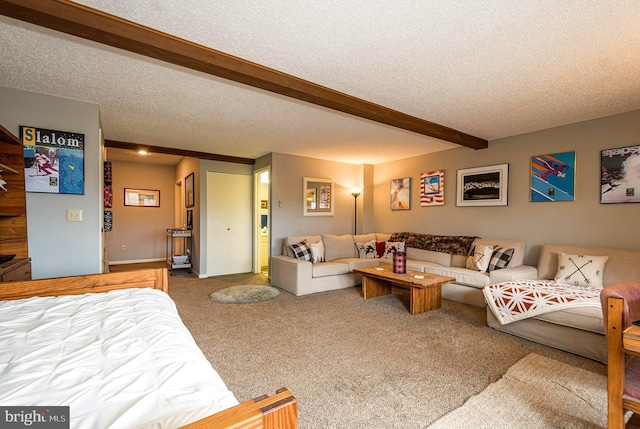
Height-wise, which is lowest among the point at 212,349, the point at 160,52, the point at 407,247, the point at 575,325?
the point at 212,349

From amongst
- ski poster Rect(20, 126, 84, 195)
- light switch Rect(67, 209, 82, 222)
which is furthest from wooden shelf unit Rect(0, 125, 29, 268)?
light switch Rect(67, 209, 82, 222)

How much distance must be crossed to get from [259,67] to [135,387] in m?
2.14

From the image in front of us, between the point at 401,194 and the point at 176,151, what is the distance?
4.19 metres

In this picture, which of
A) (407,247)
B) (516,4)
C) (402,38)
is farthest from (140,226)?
(516,4)

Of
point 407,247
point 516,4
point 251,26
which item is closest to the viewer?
point 516,4

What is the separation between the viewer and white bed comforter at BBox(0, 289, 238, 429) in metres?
0.78

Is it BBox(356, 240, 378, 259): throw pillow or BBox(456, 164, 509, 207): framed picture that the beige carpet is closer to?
BBox(356, 240, 378, 259): throw pillow

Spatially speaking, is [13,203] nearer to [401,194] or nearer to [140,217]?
[140,217]

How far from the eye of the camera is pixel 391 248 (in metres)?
5.17

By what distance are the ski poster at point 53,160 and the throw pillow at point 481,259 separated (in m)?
4.70

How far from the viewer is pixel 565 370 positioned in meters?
2.21

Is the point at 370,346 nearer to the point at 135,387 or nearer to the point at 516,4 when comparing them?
the point at 135,387

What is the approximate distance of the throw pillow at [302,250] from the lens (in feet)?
15.4

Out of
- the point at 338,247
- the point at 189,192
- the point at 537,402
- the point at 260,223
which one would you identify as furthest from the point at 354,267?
the point at 189,192
